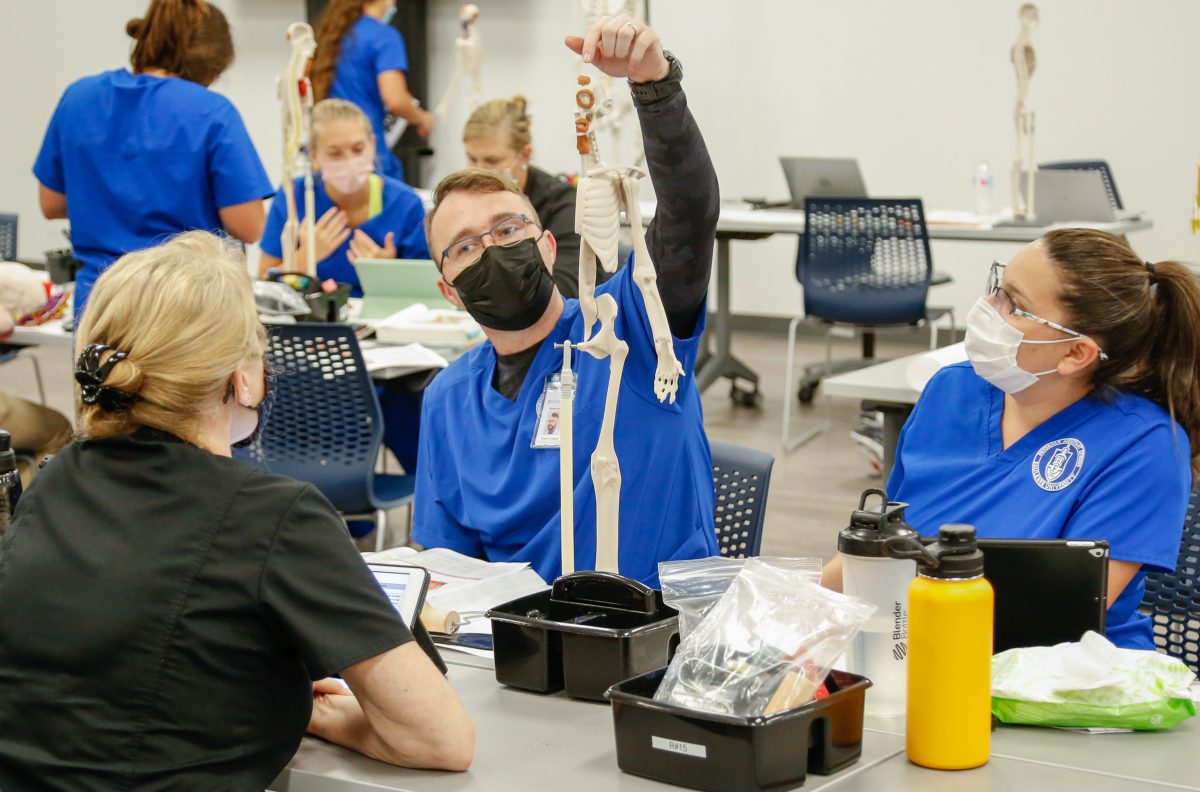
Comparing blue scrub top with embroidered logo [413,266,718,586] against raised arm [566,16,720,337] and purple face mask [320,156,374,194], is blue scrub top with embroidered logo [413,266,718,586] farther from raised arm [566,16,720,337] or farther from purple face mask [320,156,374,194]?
purple face mask [320,156,374,194]

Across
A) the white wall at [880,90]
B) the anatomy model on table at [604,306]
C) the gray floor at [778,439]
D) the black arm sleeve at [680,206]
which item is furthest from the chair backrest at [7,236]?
the anatomy model on table at [604,306]

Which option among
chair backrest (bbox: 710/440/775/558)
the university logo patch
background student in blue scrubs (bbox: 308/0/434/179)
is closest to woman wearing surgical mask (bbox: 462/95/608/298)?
chair backrest (bbox: 710/440/775/558)

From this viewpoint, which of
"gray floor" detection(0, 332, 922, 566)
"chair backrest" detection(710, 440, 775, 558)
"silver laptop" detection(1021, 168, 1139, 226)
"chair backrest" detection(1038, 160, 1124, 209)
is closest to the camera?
"chair backrest" detection(710, 440, 775, 558)

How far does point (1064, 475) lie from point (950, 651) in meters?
0.64

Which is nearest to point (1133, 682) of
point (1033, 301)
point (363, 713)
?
point (1033, 301)

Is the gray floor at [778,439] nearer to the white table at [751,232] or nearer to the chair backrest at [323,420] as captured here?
the white table at [751,232]

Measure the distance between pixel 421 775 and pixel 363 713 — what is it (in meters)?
0.10

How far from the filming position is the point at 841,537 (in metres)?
1.43

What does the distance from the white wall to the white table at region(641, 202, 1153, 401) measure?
0.91m

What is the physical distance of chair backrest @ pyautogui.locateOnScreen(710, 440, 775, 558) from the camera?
2334mm

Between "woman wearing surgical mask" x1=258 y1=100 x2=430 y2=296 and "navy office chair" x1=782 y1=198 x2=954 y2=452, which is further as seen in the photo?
"navy office chair" x1=782 y1=198 x2=954 y2=452

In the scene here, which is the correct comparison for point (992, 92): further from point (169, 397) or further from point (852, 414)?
point (169, 397)

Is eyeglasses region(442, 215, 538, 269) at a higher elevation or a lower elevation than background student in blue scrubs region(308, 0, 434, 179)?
lower

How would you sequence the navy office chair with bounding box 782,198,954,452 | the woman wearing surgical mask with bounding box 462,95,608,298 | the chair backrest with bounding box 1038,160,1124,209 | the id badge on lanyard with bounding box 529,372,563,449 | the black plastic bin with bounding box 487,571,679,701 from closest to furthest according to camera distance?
the black plastic bin with bounding box 487,571,679,701 → the id badge on lanyard with bounding box 529,372,563,449 → the woman wearing surgical mask with bounding box 462,95,608,298 → the navy office chair with bounding box 782,198,954,452 → the chair backrest with bounding box 1038,160,1124,209
